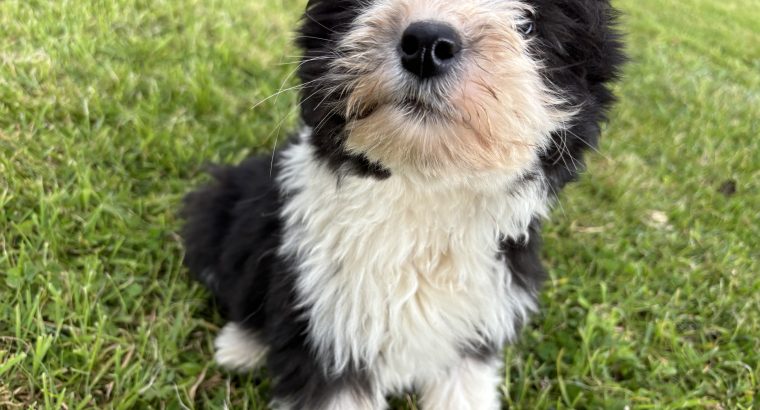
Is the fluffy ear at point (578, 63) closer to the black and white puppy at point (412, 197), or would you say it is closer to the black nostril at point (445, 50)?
the black and white puppy at point (412, 197)

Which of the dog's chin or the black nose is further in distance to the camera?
the dog's chin

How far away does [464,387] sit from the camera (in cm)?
221

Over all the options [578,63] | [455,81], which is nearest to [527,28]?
[578,63]

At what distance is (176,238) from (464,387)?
1523mm

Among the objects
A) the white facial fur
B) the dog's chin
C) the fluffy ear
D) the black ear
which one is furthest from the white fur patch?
the fluffy ear

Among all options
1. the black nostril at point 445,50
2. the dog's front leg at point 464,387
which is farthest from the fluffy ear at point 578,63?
the dog's front leg at point 464,387

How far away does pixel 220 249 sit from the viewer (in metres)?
2.46

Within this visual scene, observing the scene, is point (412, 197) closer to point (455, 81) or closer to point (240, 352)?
point (455, 81)

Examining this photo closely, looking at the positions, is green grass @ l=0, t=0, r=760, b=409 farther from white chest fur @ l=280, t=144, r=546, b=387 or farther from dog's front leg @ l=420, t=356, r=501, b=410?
white chest fur @ l=280, t=144, r=546, b=387

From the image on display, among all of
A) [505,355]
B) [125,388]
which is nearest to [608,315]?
[505,355]

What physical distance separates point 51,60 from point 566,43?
10.0 ft

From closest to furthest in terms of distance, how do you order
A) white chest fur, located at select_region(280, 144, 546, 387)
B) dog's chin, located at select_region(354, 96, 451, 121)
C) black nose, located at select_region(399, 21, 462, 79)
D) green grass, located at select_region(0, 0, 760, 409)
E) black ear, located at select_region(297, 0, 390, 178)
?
1. black nose, located at select_region(399, 21, 462, 79)
2. dog's chin, located at select_region(354, 96, 451, 121)
3. black ear, located at select_region(297, 0, 390, 178)
4. white chest fur, located at select_region(280, 144, 546, 387)
5. green grass, located at select_region(0, 0, 760, 409)

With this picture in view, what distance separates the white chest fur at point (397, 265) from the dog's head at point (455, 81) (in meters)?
0.17

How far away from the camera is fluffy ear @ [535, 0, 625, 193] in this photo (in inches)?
64.9
